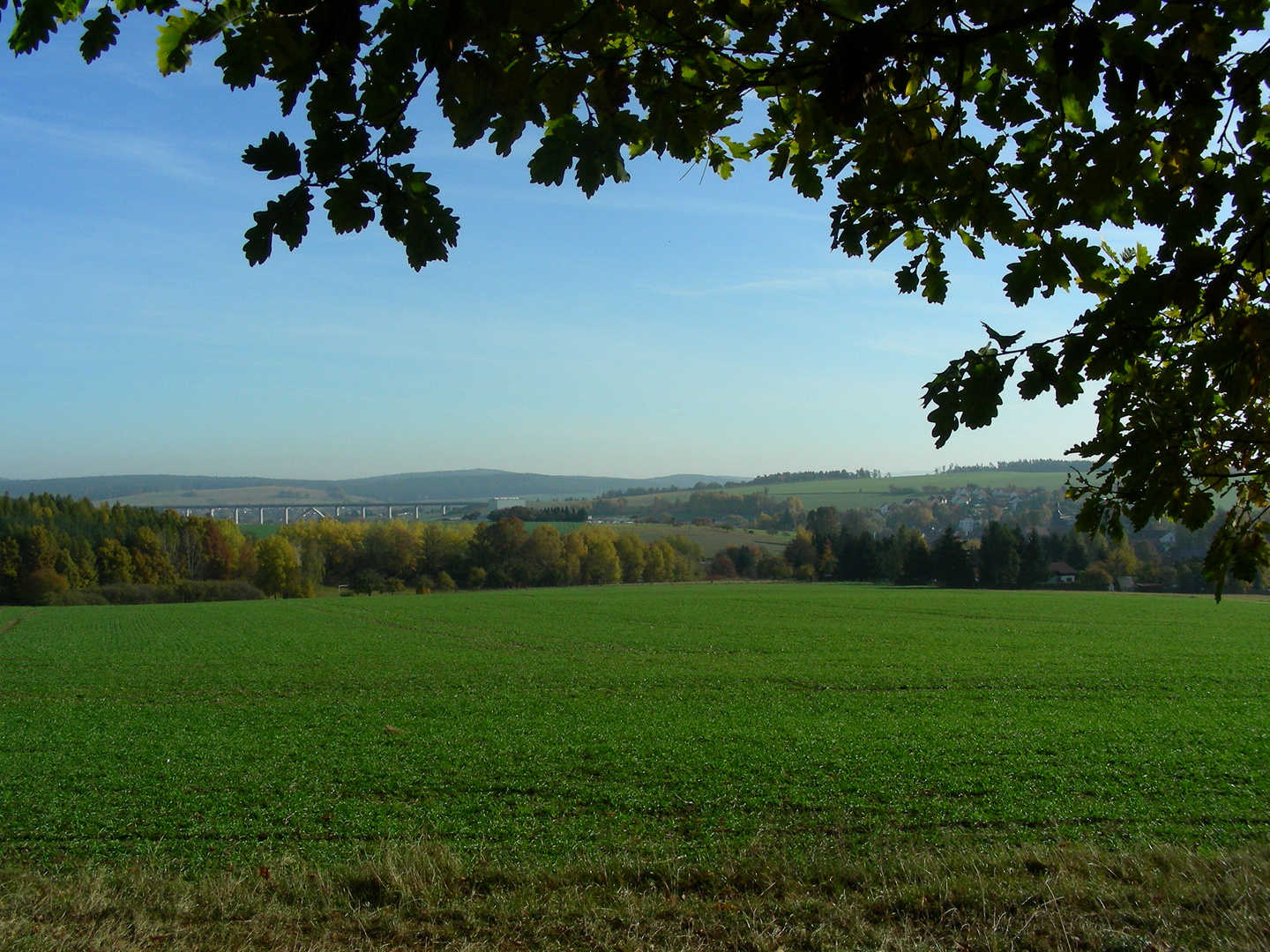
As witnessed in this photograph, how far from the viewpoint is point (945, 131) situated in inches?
133

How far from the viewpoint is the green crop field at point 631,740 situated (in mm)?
10242

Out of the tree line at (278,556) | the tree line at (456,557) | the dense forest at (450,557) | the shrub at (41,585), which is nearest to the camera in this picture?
the shrub at (41,585)

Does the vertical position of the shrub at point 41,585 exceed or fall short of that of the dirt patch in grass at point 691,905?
it falls short

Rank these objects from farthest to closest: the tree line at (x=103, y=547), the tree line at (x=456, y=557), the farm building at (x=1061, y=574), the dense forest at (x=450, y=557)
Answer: the tree line at (x=456, y=557)
the farm building at (x=1061, y=574)
the dense forest at (x=450, y=557)
the tree line at (x=103, y=547)

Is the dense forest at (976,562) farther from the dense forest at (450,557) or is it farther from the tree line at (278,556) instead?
the tree line at (278,556)

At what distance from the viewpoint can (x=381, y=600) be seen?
67250mm

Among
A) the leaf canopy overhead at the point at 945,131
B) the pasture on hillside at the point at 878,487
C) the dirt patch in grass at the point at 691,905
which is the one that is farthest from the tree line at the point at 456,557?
the leaf canopy overhead at the point at 945,131

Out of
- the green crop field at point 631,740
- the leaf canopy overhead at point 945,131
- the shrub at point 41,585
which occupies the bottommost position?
the shrub at point 41,585

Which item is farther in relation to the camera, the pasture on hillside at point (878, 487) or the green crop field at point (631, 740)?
the pasture on hillside at point (878, 487)

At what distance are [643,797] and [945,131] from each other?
1001 cm

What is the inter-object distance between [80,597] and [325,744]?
65048mm

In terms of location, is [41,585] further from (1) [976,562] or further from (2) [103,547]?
(1) [976,562]

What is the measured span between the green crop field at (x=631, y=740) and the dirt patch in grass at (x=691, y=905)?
8.06 ft

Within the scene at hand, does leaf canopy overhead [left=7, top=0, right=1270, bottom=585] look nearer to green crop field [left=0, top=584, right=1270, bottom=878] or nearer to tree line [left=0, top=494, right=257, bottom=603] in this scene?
green crop field [left=0, top=584, right=1270, bottom=878]
